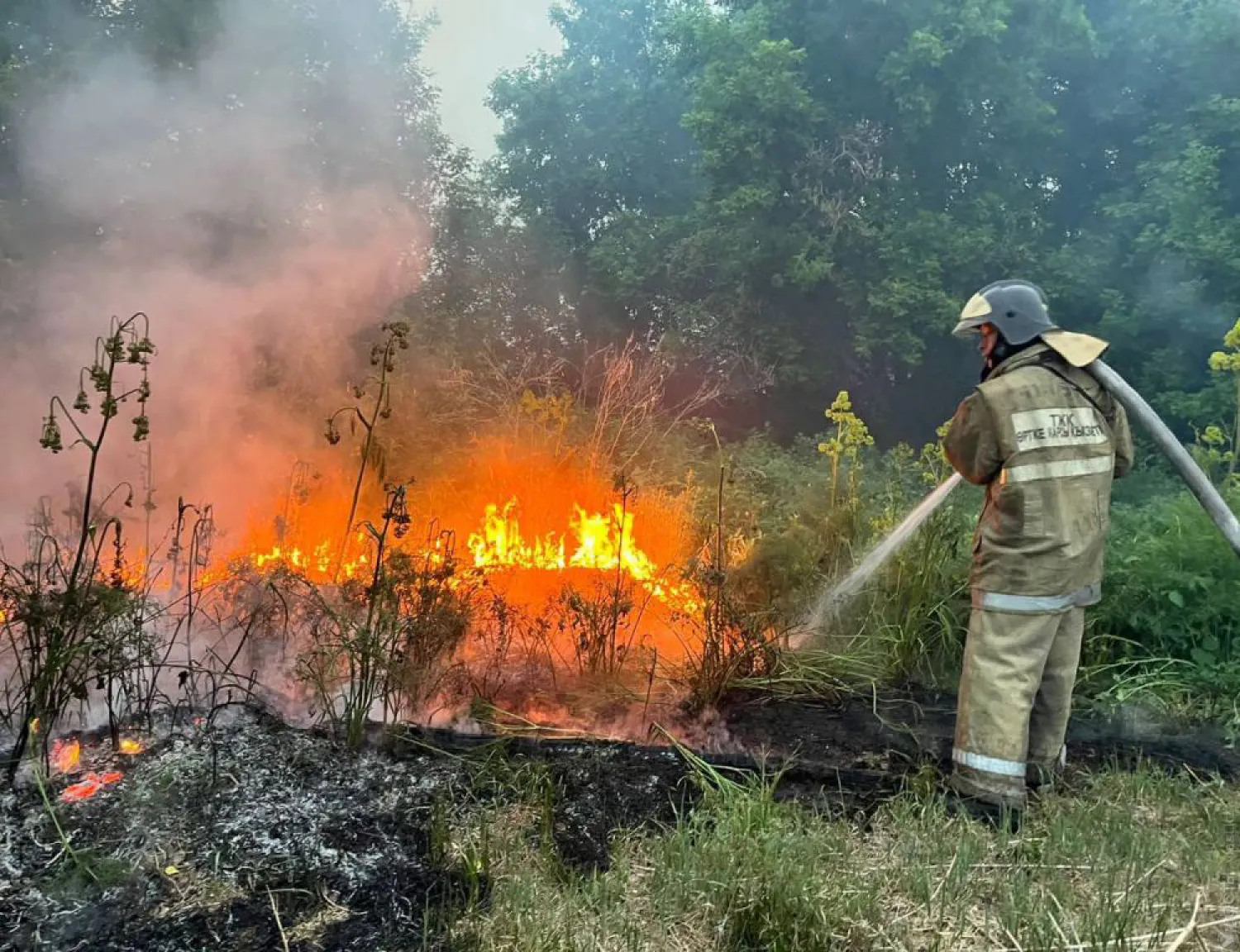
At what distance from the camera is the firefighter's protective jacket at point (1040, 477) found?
3.18 m

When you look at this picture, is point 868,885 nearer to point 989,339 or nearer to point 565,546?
point 989,339

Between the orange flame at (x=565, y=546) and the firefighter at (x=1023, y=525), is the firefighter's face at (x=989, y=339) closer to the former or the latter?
the firefighter at (x=1023, y=525)

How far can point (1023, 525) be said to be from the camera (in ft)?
10.5

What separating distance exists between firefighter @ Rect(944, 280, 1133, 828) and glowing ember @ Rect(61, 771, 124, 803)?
3.09 metres

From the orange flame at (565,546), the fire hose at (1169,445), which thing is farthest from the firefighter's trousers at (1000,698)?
the orange flame at (565,546)

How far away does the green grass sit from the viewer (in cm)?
221

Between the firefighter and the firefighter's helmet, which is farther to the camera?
the firefighter's helmet

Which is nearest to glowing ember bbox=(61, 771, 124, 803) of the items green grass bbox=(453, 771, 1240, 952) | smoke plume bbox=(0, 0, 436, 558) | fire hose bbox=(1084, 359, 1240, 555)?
green grass bbox=(453, 771, 1240, 952)

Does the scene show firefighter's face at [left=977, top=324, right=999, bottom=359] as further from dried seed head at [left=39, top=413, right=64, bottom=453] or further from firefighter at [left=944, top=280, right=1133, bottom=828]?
dried seed head at [left=39, top=413, right=64, bottom=453]

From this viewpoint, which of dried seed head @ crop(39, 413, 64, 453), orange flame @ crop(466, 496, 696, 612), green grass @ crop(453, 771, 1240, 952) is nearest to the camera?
green grass @ crop(453, 771, 1240, 952)

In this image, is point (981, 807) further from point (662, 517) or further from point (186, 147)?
point (186, 147)

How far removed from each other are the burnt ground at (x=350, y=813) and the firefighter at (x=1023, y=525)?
452 millimetres

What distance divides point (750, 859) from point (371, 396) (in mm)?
8032

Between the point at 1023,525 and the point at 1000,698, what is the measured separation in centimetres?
66
